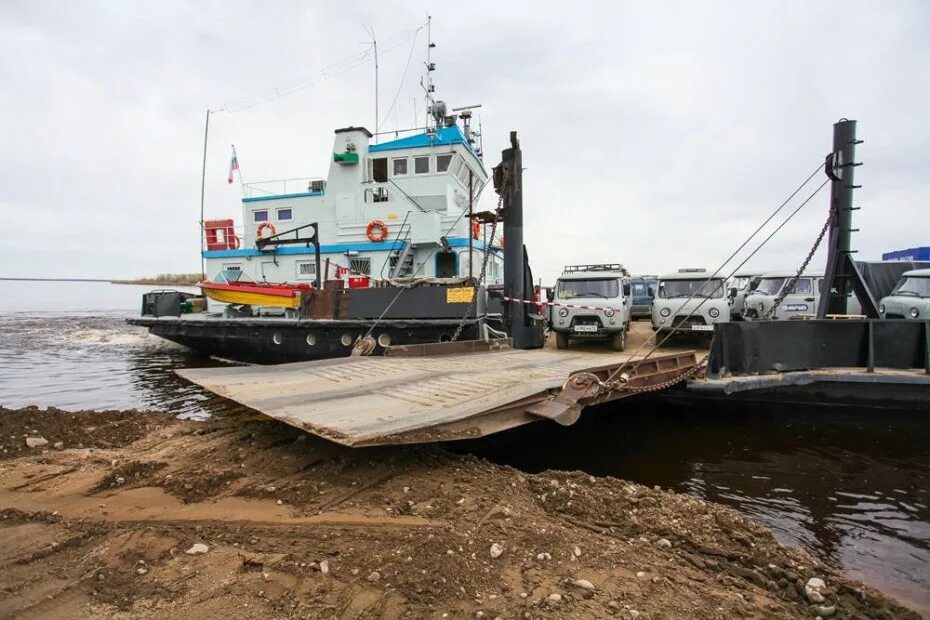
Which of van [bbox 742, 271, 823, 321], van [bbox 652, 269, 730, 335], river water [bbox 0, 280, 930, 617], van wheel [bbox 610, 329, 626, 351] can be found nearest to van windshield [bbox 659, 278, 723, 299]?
van [bbox 652, 269, 730, 335]

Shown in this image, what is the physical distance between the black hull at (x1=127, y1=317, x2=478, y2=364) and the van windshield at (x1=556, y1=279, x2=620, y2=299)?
91.9 inches

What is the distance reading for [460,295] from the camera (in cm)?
1055

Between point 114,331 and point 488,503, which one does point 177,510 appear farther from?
point 114,331

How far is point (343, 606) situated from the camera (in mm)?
2381

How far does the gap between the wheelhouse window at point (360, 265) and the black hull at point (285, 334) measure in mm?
2907

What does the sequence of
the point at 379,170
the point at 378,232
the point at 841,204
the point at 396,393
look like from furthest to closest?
1. the point at 379,170
2. the point at 378,232
3. the point at 841,204
4. the point at 396,393

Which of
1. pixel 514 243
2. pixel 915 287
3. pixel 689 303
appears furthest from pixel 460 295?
pixel 915 287

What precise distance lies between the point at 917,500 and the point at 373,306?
9.38 meters

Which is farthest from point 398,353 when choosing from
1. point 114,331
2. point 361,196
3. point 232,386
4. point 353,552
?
point 114,331

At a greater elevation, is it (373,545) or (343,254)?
(343,254)

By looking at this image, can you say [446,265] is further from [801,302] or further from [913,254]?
[913,254]

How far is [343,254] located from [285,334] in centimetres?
320

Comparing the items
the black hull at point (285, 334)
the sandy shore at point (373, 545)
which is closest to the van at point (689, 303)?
the black hull at point (285, 334)

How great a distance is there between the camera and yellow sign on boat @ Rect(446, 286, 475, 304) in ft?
34.5
